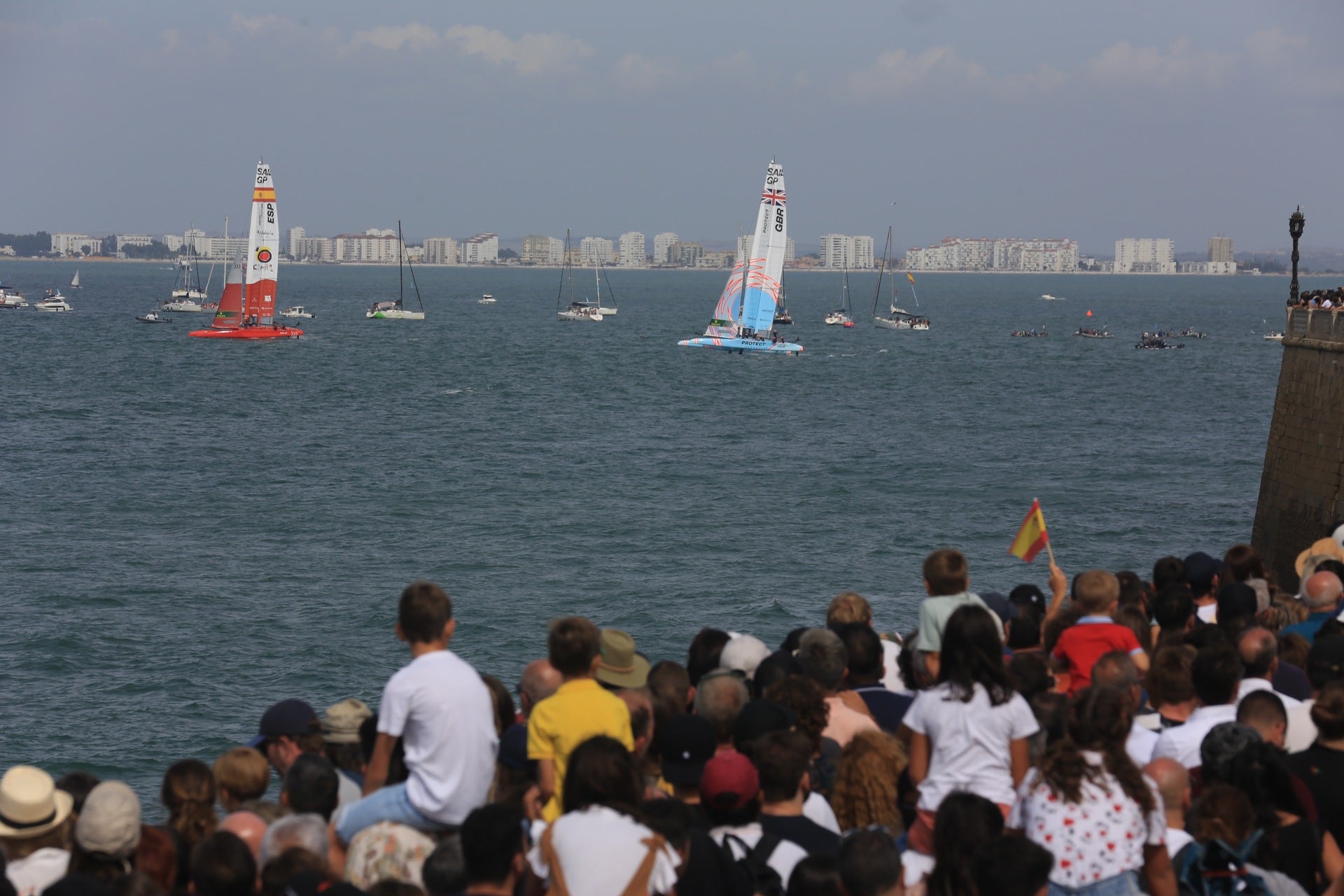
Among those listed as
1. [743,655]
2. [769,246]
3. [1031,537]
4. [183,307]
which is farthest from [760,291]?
[743,655]

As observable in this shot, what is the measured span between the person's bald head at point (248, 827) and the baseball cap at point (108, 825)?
0.32 m

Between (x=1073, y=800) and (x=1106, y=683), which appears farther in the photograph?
(x=1106, y=683)

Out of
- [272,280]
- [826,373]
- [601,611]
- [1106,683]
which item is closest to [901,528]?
[601,611]

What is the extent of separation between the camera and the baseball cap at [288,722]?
5973 millimetres

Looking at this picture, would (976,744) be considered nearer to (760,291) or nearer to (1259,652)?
(1259,652)

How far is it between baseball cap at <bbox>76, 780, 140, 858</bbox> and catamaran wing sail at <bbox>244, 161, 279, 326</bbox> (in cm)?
8173

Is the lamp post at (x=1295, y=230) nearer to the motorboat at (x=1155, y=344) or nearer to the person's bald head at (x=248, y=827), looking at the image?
the person's bald head at (x=248, y=827)

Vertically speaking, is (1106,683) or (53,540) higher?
(1106,683)

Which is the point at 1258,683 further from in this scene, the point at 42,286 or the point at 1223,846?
the point at 42,286

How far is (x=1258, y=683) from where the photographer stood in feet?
21.8

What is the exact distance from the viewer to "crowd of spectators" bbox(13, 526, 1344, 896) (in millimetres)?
4773

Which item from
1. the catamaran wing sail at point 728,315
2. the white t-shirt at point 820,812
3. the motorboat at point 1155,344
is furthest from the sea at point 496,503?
the motorboat at point 1155,344

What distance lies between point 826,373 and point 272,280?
36.3 m

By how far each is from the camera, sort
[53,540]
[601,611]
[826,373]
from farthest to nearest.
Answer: [826,373] < [53,540] < [601,611]
